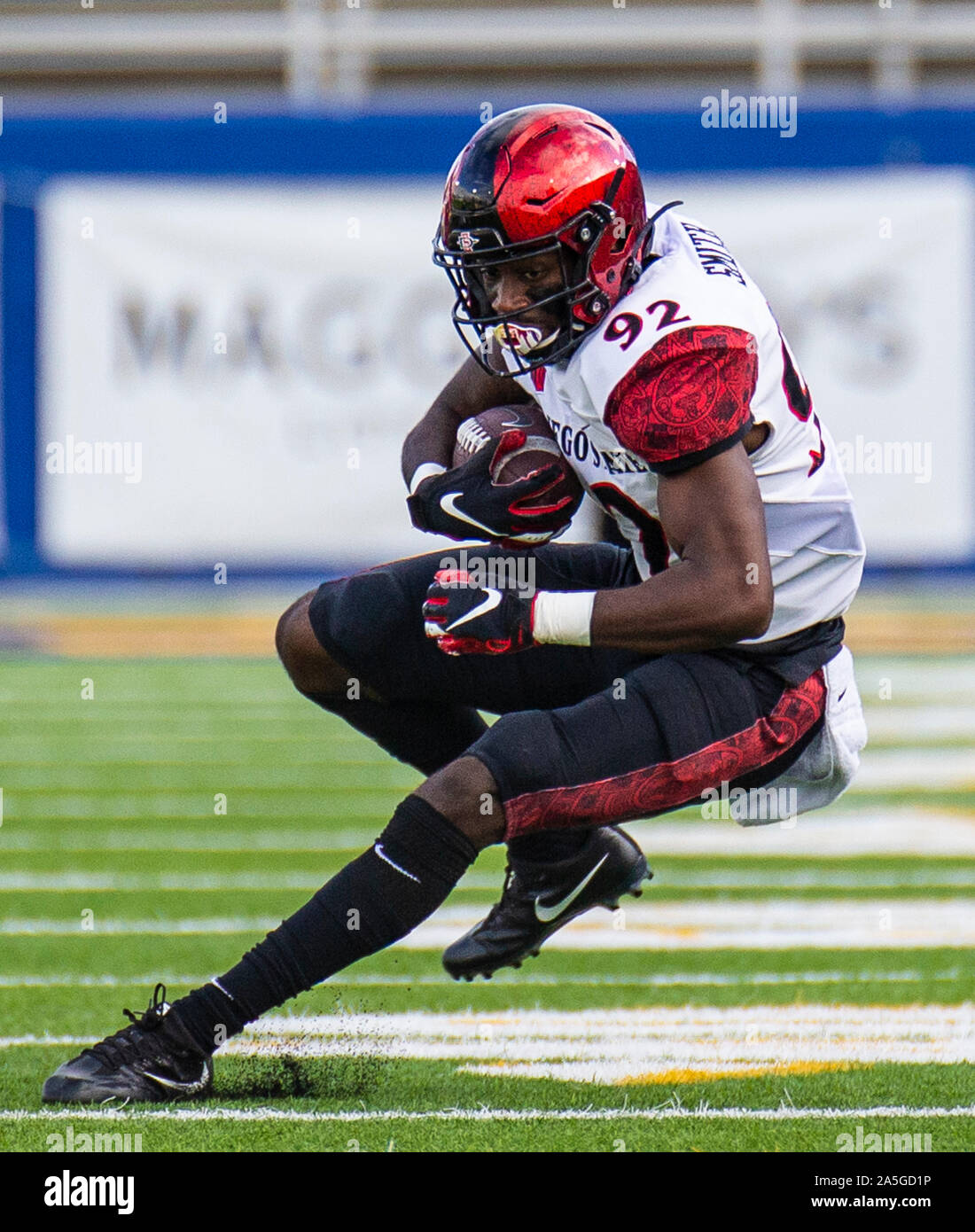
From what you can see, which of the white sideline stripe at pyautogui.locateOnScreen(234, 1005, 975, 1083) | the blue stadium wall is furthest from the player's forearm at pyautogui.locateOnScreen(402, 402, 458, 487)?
the blue stadium wall

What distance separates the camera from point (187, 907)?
449cm

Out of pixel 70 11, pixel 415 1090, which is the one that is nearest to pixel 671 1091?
pixel 415 1090

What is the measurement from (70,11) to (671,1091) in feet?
42.2

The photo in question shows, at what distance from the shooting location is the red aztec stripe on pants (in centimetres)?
281

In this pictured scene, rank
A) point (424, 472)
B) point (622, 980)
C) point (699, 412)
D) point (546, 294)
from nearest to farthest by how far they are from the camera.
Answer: point (699, 412) < point (546, 294) < point (424, 472) < point (622, 980)

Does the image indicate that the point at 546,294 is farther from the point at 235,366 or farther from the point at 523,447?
the point at 235,366

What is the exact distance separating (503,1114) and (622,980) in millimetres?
1030

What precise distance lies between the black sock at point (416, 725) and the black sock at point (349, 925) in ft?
1.87

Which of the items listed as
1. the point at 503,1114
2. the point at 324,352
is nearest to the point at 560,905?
the point at 503,1114

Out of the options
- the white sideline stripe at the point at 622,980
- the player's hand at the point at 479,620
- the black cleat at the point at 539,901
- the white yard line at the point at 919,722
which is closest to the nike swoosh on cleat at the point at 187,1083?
the black cleat at the point at 539,901

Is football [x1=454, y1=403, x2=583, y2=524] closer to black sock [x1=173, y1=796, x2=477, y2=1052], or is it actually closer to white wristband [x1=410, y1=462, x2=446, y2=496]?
white wristband [x1=410, y1=462, x2=446, y2=496]

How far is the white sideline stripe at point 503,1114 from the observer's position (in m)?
2.75

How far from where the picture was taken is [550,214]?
292 centimetres
